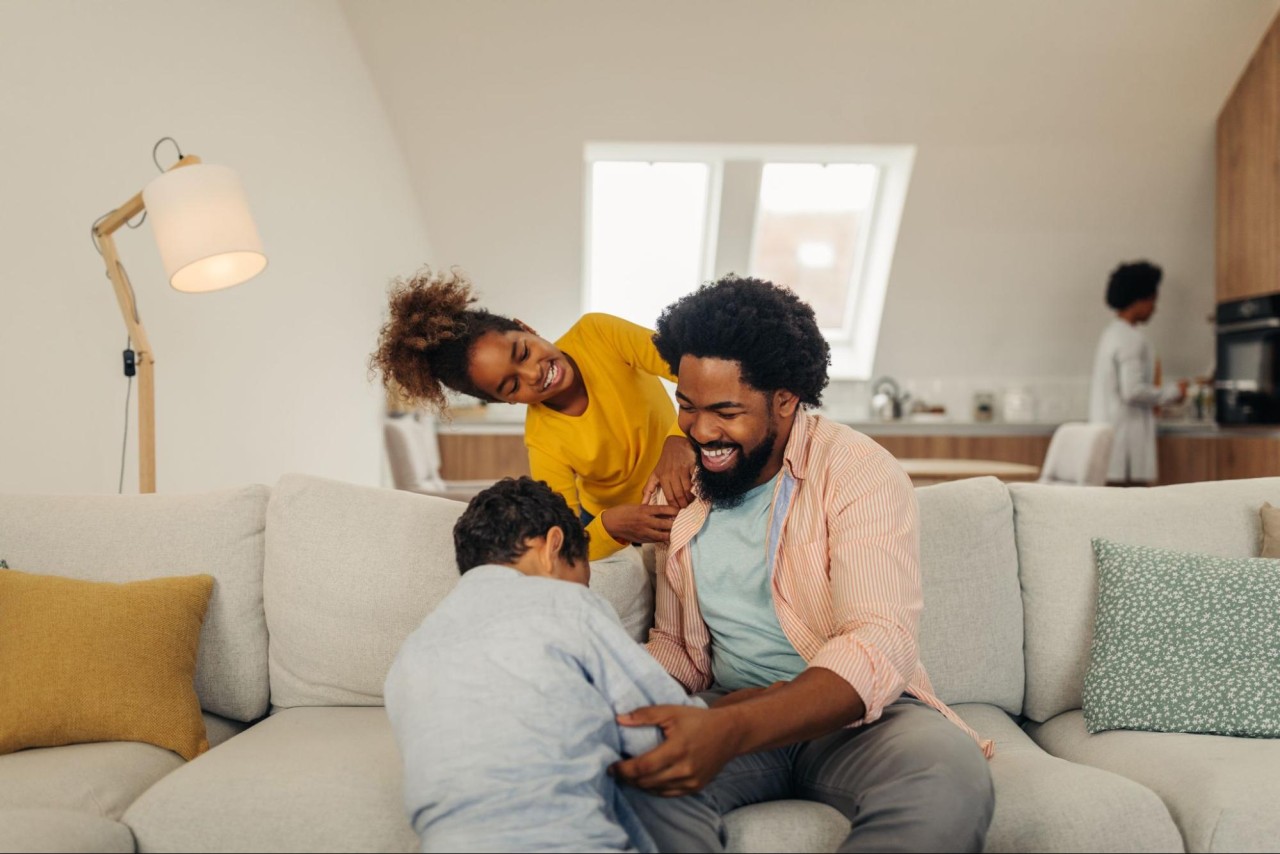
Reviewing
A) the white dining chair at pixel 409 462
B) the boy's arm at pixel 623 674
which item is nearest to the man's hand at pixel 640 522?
the boy's arm at pixel 623 674

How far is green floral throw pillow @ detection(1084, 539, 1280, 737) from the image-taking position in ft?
6.23

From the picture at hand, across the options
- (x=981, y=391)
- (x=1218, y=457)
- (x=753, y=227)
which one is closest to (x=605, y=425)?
(x=753, y=227)

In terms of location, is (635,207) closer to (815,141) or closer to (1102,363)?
(815,141)

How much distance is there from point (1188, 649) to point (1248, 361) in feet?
14.8

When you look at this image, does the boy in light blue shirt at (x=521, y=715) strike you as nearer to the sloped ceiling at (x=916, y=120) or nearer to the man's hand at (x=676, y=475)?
the man's hand at (x=676, y=475)

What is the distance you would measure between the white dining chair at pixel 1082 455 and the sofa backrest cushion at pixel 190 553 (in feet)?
12.3

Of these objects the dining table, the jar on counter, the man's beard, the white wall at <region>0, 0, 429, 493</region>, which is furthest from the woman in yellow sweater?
the jar on counter

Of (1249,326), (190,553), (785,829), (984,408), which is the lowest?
(785,829)

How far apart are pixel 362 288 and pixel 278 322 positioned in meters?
1.09

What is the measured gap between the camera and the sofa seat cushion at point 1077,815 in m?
1.54

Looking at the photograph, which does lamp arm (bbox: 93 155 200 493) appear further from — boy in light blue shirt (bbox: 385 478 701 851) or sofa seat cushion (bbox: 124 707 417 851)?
boy in light blue shirt (bbox: 385 478 701 851)

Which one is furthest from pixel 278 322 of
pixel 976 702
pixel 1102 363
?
pixel 1102 363

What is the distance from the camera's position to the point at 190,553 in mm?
2193

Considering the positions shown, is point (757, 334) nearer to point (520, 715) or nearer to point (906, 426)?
point (520, 715)
